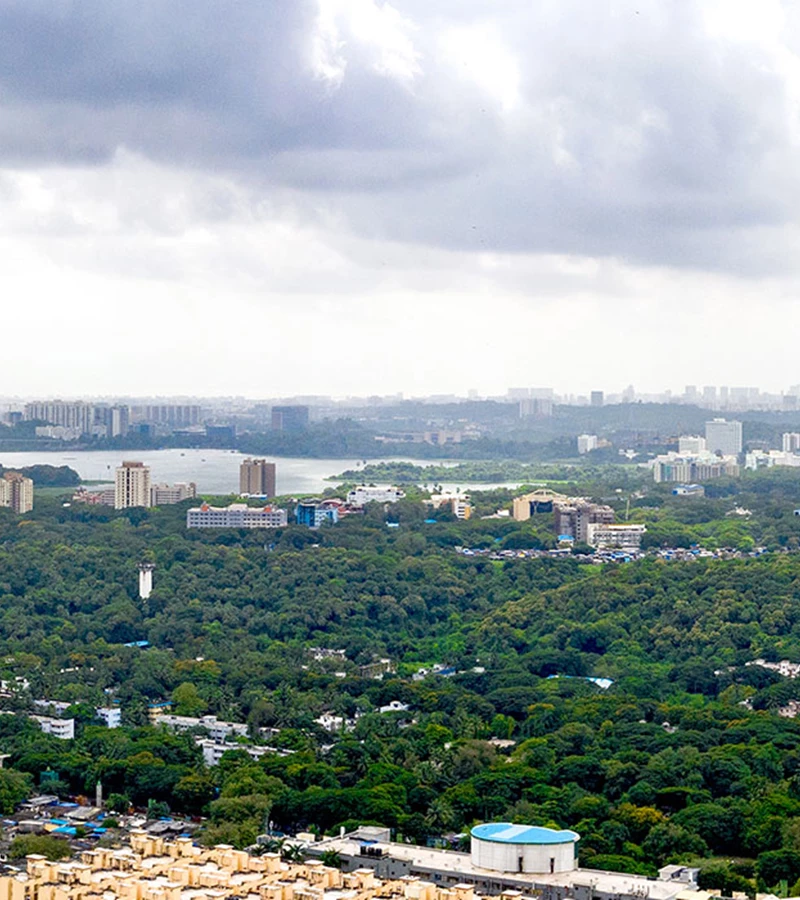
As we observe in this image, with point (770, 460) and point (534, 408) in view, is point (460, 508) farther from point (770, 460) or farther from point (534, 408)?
point (534, 408)

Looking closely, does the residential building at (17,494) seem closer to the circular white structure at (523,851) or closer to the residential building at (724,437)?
the circular white structure at (523,851)

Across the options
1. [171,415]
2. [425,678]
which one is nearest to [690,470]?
[425,678]

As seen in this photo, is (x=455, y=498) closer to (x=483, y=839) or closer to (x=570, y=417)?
(x=483, y=839)

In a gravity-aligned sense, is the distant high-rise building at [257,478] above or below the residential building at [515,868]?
above

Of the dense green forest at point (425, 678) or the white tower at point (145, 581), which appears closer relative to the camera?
the dense green forest at point (425, 678)

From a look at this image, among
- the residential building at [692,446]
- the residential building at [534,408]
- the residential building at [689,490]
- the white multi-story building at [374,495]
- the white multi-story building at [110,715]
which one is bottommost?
the white multi-story building at [110,715]

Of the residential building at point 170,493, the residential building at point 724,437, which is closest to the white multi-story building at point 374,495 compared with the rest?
the residential building at point 170,493

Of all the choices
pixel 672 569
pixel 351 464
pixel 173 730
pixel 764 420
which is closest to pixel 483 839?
pixel 173 730

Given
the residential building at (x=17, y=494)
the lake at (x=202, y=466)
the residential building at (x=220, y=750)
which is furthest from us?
the lake at (x=202, y=466)
